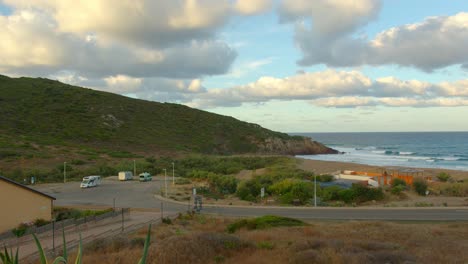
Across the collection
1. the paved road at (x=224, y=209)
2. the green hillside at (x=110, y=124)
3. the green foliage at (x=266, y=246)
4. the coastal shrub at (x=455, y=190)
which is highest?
the green hillside at (x=110, y=124)

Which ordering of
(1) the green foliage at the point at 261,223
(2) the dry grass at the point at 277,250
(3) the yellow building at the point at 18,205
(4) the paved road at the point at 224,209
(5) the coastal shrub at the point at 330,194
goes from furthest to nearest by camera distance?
(5) the coastal shrub at the point at 330,194 < (4) the paved road at the point at 224,209 < (3) the yellow building at the point at 18,205 < (1) the green foliage at the point at 261,223 < (2) the dry grass at the point at 277,250

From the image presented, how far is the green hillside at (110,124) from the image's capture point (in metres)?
98.4

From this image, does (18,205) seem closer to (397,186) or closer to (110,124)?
(397,186)

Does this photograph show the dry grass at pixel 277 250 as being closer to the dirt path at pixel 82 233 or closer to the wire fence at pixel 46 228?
the dirt path at pixel 82 233

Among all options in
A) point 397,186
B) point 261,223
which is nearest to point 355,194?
point 397,186

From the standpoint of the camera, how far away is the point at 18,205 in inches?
1050

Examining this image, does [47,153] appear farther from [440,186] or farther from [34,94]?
[440,186]

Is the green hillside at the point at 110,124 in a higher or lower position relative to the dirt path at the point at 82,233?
higher

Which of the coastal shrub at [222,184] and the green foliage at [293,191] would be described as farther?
the coastal shrub at [222,184]

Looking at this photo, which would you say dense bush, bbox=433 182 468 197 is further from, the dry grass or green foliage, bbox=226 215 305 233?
the dry grass

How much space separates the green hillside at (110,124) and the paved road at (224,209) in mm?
34785

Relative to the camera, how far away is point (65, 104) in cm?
12088

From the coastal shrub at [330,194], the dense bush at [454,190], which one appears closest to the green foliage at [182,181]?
the coastal shrub at [330,194]

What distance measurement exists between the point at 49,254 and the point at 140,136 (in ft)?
307
